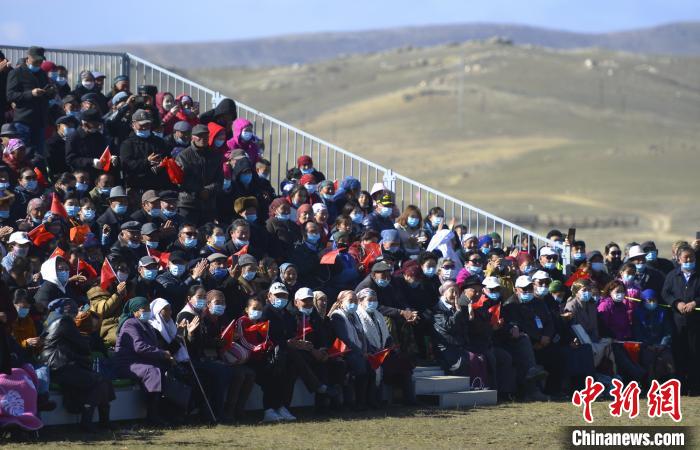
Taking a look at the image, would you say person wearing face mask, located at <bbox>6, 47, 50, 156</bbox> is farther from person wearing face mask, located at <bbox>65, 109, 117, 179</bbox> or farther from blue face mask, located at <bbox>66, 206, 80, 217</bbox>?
blue face mask, located at <bbox>66, 206, 80, 217</bbox>

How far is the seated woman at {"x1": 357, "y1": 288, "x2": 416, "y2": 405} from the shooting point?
1647 centimetres

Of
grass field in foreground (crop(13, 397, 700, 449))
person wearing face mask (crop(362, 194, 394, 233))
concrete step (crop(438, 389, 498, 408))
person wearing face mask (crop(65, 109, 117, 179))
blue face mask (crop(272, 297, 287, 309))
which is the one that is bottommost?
grass field in foreground (crop(13, 397, 700, 449))

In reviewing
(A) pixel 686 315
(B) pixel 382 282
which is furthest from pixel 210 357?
(A) pixel 686 315

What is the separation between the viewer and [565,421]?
1581 cm

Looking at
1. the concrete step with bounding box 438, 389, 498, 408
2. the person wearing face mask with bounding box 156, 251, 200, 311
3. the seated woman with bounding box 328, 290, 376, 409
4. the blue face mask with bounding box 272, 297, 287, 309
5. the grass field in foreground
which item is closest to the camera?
the grass field in foreground

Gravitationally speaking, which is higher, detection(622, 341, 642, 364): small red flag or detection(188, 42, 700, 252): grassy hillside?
detection(188, 42, 700, 252): grassy hillside

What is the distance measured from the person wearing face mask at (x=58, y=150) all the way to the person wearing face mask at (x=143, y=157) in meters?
0.70

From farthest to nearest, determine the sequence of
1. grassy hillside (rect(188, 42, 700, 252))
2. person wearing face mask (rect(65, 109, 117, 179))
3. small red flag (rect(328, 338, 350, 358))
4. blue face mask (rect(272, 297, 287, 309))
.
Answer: grassy hillside (rect(188, 42, 700, 252)) < person wearing face mask (rect(65, 109, 117, 179)) < small red flag (rect(328, 338, 350, 358)) < blue face mask (rect(272, 297, 287, 309))

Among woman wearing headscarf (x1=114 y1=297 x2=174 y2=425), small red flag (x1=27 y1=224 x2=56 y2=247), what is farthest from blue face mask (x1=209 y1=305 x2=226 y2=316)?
small red flag (x1=27 y1=224 x2=56 y2=247)

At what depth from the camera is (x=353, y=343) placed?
1616cm

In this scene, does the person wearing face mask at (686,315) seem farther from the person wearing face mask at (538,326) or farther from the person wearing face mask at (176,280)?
the person wearing face mask at (176,280)

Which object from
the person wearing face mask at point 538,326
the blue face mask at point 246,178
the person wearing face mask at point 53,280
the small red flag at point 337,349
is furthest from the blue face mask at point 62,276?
the person wearing face mask at point 538,326

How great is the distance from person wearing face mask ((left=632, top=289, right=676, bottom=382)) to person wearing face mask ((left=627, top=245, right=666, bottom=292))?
29cm

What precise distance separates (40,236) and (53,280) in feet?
4.45
